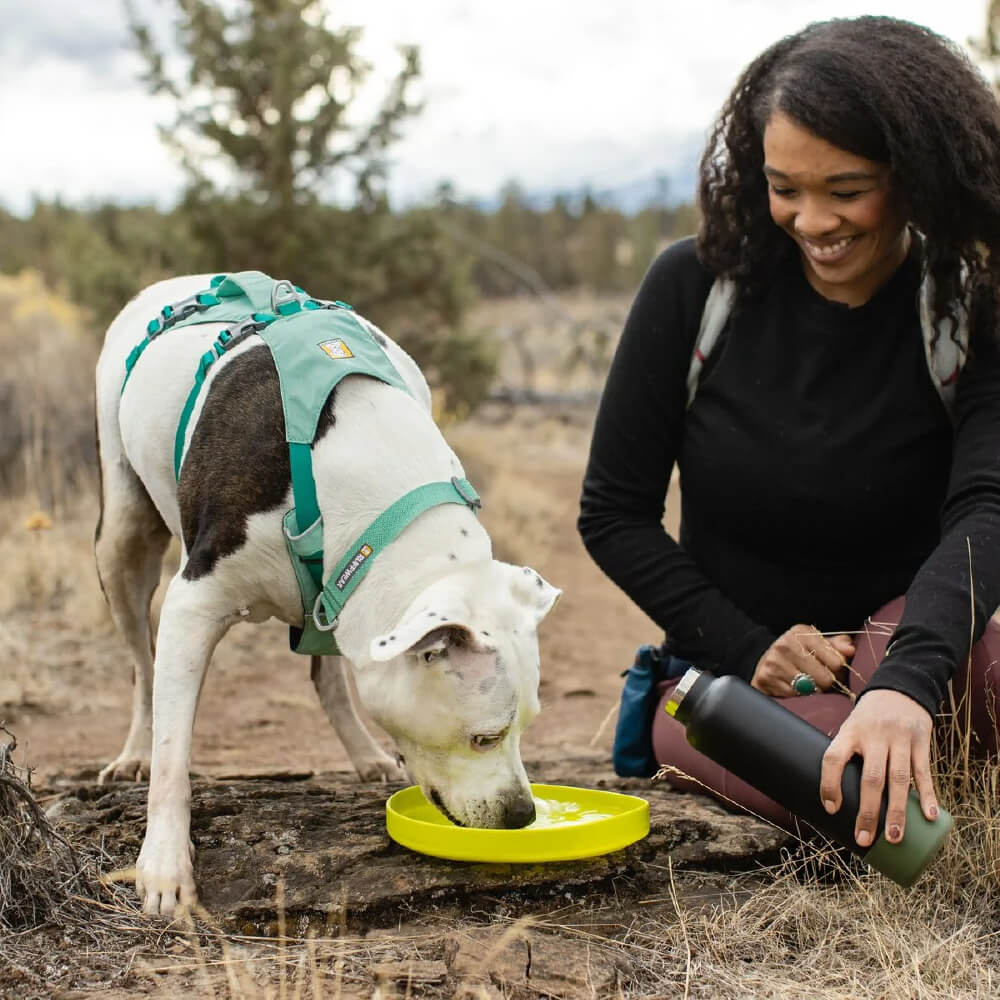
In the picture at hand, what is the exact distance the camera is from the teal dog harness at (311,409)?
2.90 meters

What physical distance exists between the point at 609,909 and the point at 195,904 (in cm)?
101

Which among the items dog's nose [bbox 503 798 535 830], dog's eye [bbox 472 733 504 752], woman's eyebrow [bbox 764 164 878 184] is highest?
woman's eyebrow [bbox 764 164 878 184]

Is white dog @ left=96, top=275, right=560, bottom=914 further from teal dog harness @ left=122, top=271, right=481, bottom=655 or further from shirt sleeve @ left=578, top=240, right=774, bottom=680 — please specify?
shirt sleeve @ left=578, top=240, right=774, bottom=680

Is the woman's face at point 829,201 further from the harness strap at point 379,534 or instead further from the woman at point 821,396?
the harness strap at point 379,534

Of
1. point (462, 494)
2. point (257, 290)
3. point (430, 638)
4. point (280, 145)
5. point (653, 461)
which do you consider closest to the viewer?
point (430, 638)

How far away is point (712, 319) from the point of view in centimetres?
355

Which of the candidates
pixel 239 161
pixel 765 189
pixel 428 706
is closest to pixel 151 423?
pixel 428 706

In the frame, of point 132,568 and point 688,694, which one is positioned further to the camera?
point 132,568

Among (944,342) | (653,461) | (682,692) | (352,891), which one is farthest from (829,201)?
(352,891)

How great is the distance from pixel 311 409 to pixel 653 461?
119cm

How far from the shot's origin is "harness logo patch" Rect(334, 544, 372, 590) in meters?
2.87

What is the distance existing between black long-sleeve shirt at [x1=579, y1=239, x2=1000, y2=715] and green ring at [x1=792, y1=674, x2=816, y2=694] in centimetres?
13

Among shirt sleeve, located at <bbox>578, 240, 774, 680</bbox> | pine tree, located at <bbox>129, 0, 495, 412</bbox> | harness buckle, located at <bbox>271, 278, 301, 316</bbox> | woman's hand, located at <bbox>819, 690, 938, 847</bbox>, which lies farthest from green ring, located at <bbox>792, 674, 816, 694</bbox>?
pine tree, located at <bbox>129, 0, 495, 412</bbox>

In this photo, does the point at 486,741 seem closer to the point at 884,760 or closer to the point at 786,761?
the point at 786,761
